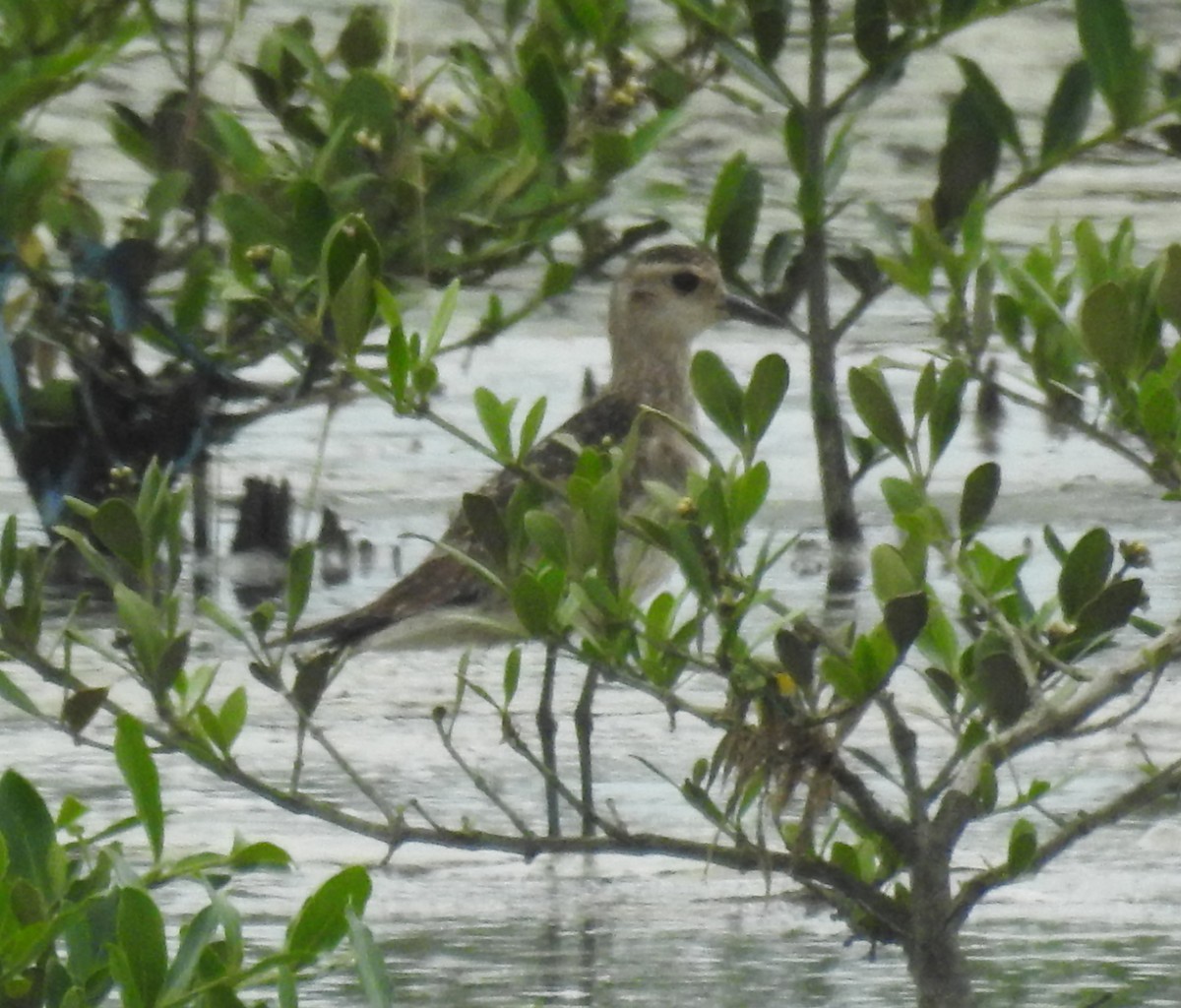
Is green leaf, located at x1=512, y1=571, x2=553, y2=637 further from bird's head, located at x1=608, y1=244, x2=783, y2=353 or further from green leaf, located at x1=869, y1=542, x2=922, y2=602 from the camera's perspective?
bird's head, located at x1=608, y1=244, x2=783, y2=353

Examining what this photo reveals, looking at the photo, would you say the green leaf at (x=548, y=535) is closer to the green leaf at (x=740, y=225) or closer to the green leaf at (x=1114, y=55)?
the green leaf at (x=1114, y=55)

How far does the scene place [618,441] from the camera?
20.7ft

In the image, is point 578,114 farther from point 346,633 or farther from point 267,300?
point 267,300

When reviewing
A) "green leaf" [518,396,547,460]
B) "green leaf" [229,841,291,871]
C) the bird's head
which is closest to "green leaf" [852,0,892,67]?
"green leaf" [518,396,547,460]

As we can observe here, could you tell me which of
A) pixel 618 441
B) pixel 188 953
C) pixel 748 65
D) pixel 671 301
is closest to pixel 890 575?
pixel 188 953

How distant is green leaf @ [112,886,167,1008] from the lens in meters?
2.33

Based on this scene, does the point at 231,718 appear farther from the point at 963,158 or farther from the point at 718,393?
the point at 963,158

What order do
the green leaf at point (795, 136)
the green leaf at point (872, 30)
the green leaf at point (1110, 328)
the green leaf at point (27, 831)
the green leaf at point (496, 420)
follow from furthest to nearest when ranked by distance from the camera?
the green leaf at point (795, 136), the green leaf at point (872, 30), the green leaf at point (496, 420), the green leaf at point (1110, 328), the green leaf at point (27, 831)

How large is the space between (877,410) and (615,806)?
1487mm

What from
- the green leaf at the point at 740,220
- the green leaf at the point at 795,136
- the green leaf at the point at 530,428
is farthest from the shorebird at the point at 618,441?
the green leaf at the point at 530,428

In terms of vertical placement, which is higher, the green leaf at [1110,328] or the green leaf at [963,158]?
the green leaf at [963,158]

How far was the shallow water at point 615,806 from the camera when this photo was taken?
12.4 ft

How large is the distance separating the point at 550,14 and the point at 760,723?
256cm

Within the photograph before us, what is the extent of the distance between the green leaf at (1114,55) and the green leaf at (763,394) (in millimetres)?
730
